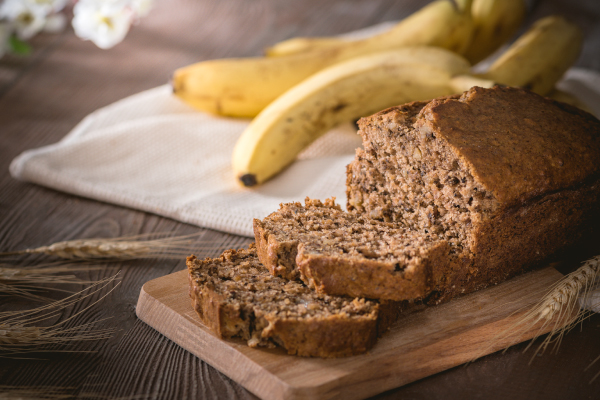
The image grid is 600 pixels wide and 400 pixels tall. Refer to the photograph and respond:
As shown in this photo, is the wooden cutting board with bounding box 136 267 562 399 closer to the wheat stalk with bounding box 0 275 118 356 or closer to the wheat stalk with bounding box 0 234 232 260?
the wheat stalk with bounding box 0 275 118 356

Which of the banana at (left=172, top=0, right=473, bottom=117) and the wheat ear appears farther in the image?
A: the banana at (left=172, top=0, right=473, bottom=117)

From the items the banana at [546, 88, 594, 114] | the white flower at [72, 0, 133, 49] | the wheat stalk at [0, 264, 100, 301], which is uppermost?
the white flower at [72, 0, 133, 49]

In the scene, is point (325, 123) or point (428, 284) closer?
point (428, 284)

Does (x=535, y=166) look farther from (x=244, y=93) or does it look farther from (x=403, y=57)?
(x=244, y=93)

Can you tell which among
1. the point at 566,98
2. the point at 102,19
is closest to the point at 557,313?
the point at 566,98

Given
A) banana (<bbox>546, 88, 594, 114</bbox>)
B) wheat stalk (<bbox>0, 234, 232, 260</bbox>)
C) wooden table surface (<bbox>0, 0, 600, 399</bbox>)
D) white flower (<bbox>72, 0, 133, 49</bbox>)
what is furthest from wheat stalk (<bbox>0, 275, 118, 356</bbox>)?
banana (<bbox>546, 88, 594, 114</bbox>)

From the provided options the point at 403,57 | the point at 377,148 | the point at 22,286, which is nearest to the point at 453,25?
the point at 403,57
